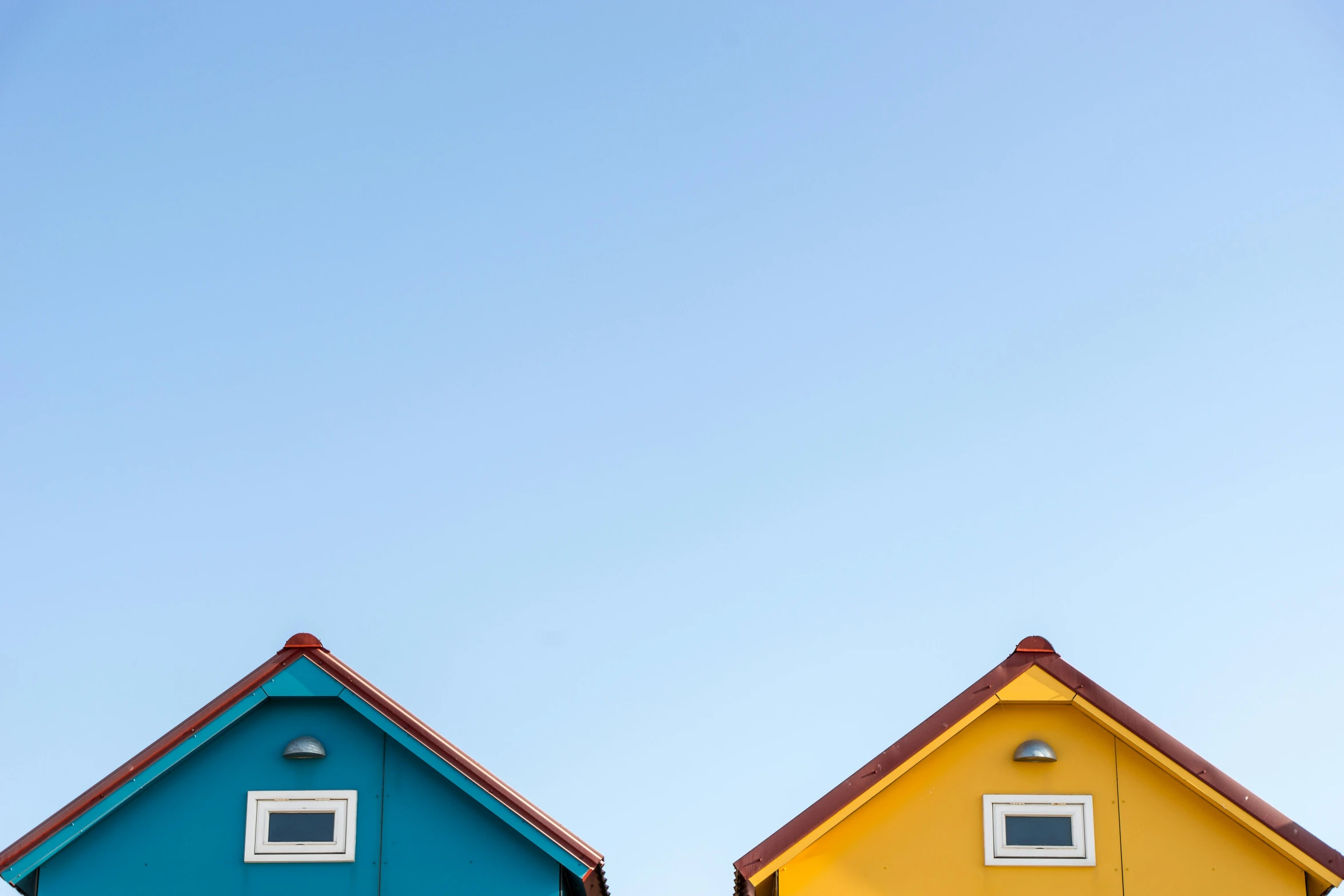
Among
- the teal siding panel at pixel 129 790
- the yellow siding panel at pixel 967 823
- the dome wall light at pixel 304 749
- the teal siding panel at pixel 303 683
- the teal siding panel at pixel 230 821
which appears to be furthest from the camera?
the teal siding panel at pixel 303 683

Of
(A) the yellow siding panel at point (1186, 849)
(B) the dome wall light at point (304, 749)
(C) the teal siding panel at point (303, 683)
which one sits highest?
(C) the teal siding panel at point (303, 683)

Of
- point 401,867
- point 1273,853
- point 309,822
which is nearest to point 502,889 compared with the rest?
point 401,867

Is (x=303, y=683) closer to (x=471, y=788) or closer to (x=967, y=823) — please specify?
(x=471, y=788)

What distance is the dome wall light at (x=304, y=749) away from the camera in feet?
54.8

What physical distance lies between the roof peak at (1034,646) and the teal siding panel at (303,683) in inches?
13.9

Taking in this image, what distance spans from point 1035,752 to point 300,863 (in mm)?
7279

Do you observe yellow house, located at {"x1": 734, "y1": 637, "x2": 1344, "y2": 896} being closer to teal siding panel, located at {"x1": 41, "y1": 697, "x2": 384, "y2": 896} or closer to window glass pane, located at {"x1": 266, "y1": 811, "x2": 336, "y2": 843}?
teal siding panel, located at {"x1": 41, "y1": 697, "x2": 384, "y2": 896}

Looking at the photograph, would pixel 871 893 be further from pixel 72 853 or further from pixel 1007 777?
pixel 72 853

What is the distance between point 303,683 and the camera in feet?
55.4

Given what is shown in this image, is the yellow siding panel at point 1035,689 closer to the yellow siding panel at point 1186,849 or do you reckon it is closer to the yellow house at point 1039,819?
the yellow house at point 1039,819

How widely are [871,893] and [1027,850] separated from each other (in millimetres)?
1602

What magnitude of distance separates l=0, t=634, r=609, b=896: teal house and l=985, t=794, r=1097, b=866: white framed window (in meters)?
3.95

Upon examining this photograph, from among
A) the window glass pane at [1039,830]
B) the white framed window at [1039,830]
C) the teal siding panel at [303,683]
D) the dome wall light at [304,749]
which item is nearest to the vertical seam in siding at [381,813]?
the dome wall light at [304,749]

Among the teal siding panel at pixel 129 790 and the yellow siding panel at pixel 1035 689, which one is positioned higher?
the yellow siding panel at pixel 1035 689
